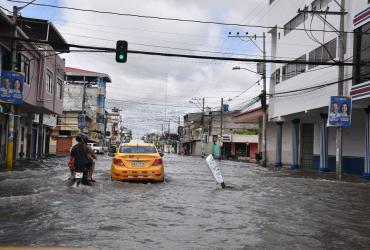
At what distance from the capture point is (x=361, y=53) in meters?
25.1

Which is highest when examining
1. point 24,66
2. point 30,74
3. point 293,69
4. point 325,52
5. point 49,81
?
point 325,52

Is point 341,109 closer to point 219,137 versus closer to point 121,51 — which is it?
point 121,51

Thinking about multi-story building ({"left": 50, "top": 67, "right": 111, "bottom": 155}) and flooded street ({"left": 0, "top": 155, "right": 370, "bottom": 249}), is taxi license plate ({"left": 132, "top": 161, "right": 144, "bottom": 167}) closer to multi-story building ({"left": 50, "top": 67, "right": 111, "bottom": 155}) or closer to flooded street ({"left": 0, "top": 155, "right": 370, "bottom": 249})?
flooded street ({"left": 0, "top": 155, "right": 370, "bottom": 249})

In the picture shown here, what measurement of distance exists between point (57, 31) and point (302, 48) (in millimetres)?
16638

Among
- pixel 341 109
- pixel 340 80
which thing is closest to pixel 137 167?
pixel 341 109

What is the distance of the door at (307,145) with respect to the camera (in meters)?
40.8

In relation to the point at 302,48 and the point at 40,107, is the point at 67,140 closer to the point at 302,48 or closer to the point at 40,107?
the point at 40,107

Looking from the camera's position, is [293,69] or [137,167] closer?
[137,167]

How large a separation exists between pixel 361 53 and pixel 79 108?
178ft

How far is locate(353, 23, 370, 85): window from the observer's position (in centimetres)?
2486

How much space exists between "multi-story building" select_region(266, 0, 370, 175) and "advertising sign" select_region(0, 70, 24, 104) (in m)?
13.2

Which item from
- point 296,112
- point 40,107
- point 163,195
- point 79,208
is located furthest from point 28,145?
point 79,208

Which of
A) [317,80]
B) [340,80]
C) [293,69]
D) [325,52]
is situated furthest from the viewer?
[293,69]

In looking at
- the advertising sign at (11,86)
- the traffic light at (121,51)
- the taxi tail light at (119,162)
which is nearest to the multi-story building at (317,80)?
the traffic light at (121,51)
